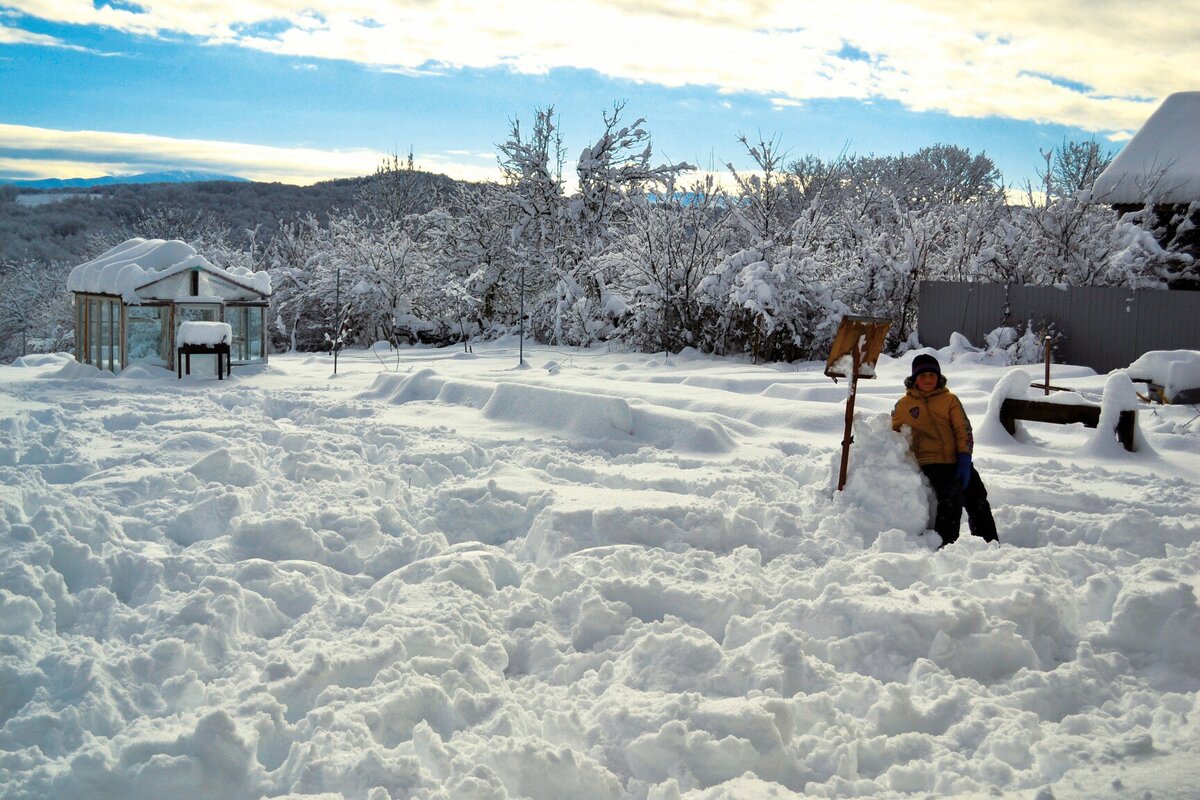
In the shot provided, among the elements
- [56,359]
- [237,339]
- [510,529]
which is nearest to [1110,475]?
[510,529]

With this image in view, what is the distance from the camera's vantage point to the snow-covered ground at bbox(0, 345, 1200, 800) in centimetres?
373

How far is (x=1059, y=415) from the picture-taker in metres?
9.82

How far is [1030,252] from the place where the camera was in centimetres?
1875

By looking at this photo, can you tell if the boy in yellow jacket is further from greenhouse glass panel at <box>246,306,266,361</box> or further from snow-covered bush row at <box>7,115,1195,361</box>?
greenhouse glass panel at <box>246,306,266,361</box>

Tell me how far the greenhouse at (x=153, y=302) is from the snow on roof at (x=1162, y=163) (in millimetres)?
17875

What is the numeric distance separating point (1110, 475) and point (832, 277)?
11.1 metres

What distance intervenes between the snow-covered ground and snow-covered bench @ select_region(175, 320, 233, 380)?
7562mm

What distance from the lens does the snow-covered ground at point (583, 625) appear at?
12.2 feet

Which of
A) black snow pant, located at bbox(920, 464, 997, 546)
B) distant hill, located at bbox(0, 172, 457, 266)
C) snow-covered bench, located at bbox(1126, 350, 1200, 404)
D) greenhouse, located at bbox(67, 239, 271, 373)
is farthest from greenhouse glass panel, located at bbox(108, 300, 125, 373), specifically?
distant hill, located at bbox(0, 172, 457, 266)

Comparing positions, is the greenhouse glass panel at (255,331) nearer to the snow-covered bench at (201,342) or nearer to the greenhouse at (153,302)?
the greenhouse at (153,302)

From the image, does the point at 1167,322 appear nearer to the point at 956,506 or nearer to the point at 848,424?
the point at 848,424

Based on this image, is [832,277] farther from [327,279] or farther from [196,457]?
Result: [327,279]

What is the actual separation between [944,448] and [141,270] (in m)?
15.0

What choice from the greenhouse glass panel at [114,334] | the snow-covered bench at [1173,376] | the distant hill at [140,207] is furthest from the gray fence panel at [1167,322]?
the distant hill at [140,207]
